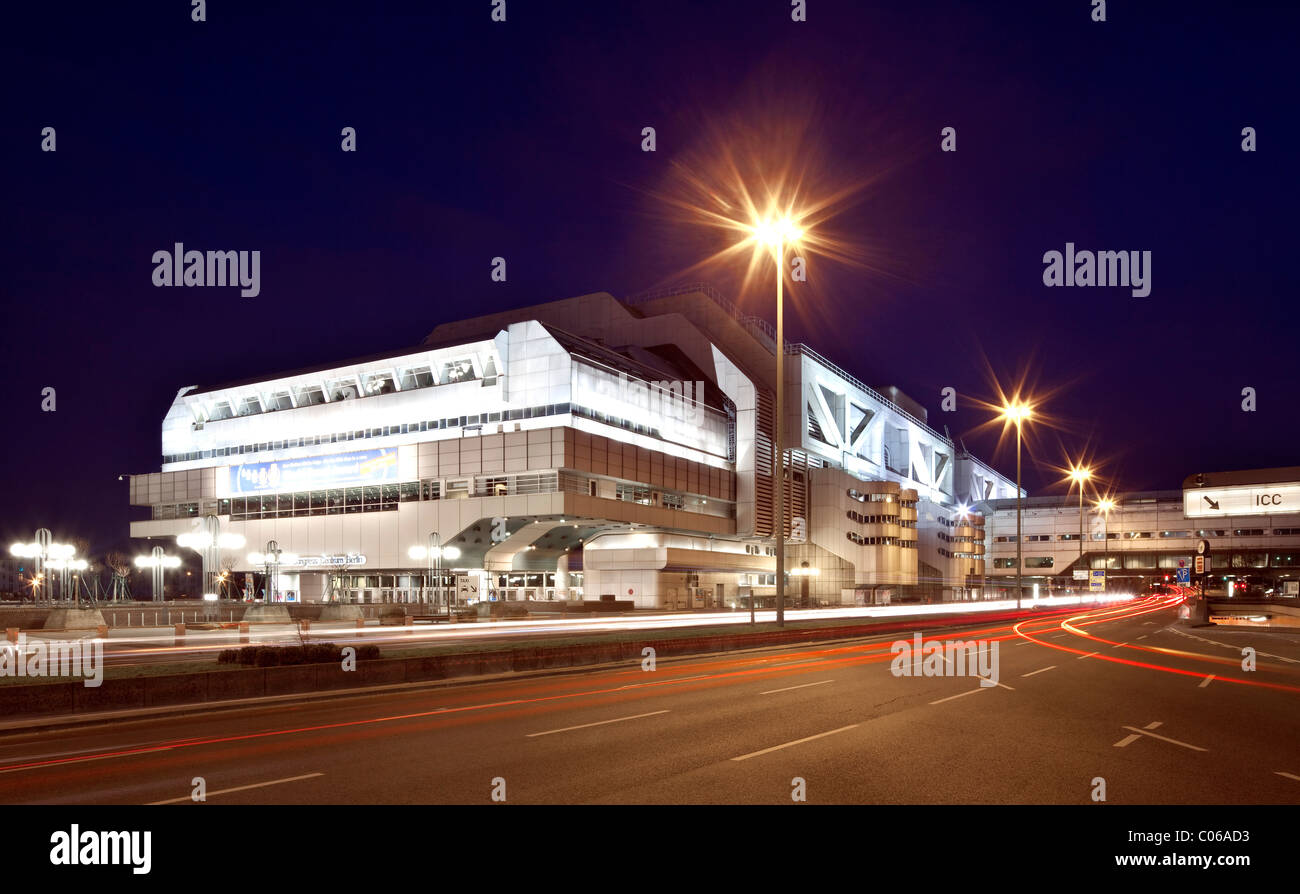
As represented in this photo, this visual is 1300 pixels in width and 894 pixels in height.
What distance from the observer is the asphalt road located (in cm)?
977

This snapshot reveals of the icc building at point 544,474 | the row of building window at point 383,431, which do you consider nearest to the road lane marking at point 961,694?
the icc building at point 544,474

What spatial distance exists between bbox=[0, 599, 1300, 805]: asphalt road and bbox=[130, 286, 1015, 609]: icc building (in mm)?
51464

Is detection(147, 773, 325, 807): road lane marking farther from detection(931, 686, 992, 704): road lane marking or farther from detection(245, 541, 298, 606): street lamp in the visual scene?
detection(245, 541, 298, 606): street lamp

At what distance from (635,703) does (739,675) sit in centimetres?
664

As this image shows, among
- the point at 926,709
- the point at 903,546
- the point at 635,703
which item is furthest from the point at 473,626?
the point at 903,546

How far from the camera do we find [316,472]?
81.9 m

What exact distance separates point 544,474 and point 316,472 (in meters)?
23.5

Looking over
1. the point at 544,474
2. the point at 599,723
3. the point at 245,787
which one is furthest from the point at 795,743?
the point at 544,474

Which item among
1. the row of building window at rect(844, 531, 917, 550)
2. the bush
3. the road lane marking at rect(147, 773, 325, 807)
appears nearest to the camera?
the road lane marking at rect(147, 773, 325, 807)

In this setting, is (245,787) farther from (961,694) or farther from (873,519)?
(873,519)

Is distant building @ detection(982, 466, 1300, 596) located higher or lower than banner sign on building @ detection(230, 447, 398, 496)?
lower

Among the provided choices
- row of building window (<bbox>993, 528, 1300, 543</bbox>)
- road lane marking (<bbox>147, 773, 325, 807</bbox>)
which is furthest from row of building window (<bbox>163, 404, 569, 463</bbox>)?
row of building window (<bbox>993, 528, 1300, 543</bbox>)

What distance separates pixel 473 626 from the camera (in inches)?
1843
